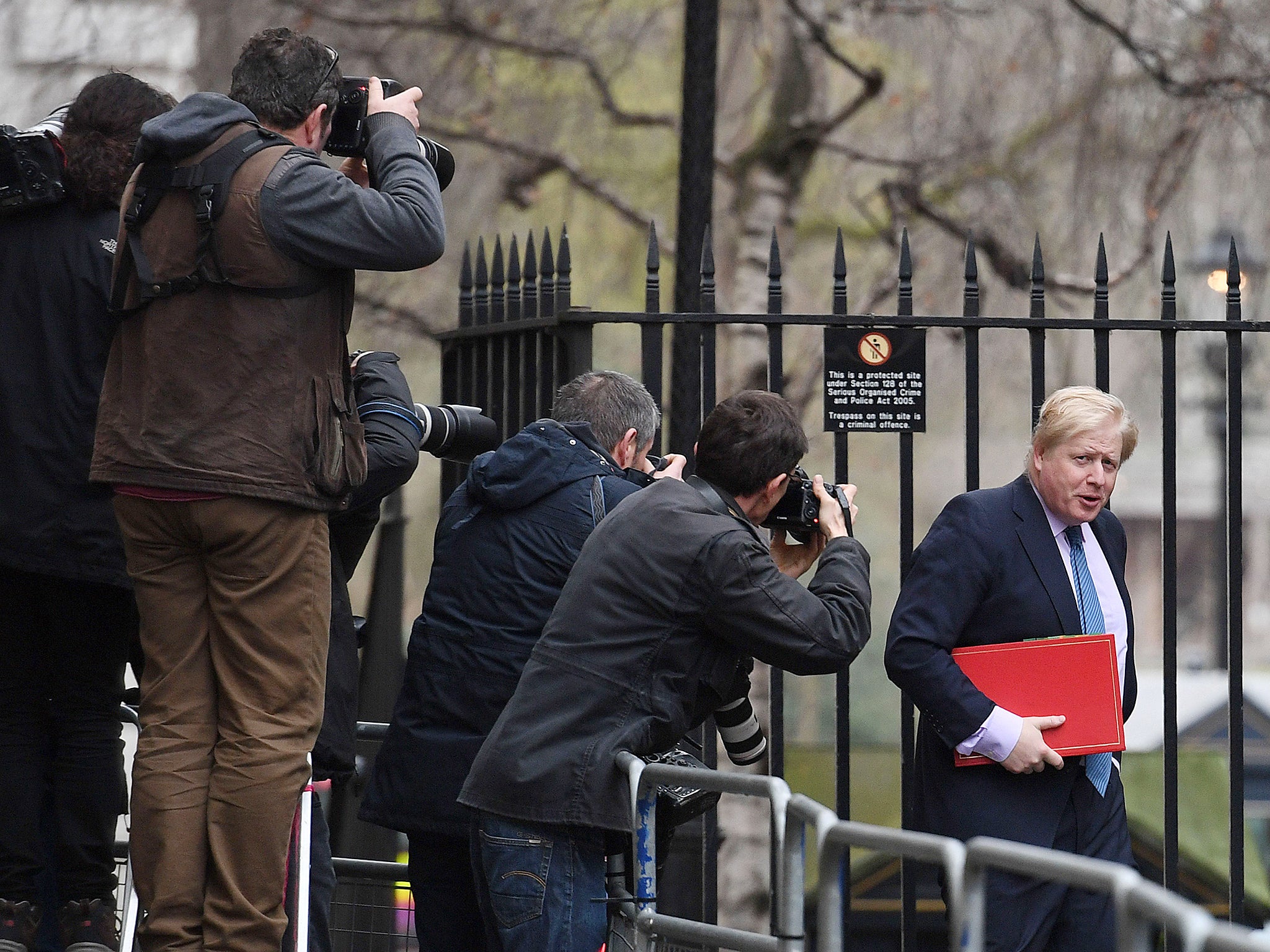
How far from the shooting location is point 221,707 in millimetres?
3504

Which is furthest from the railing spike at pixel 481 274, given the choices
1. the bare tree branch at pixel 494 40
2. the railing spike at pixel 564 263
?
the bare tree branch at pixel 494 40

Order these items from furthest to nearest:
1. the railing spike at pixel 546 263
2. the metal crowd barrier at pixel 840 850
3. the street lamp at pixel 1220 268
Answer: the street lamp at pixel 1220 268, the railing spike at pixel 546 263, the metal crowd barrier at pixel 840 850

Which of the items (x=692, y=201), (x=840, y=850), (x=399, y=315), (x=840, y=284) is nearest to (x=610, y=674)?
(x=840, y=850)

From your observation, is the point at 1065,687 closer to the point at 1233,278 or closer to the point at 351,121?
the point at 1233,278

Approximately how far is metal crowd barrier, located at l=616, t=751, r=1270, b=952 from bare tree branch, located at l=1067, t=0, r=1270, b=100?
6.91 metres

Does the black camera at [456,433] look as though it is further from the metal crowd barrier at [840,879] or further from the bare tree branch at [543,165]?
the bare tree branch at [543,165]

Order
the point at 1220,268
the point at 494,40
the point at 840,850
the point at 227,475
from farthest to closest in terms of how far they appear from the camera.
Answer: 1. the point at 494,40
2. the point at 1220,268
3. the point at 227,475
4. the point at 840,850

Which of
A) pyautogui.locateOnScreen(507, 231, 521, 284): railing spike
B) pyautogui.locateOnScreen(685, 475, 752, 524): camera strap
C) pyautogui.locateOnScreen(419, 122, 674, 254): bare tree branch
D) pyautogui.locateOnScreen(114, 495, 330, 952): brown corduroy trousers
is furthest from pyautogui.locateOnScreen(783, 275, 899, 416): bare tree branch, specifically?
pyautogui.locateOnScreen(114, 495, 330, 952): brown corduroy trousers

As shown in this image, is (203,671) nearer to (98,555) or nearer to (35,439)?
(98,555)

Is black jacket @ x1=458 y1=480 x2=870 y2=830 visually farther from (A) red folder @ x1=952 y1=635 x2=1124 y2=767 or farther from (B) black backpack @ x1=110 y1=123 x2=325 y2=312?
(B) black backpack @ x1=110 y1=123 x2=325 y2=312

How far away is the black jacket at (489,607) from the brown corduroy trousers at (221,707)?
0.51 m

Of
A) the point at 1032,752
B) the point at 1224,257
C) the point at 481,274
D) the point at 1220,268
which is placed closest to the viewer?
the point at 1032,752

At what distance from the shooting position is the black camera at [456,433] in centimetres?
436

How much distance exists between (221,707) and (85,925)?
0.72 metres
